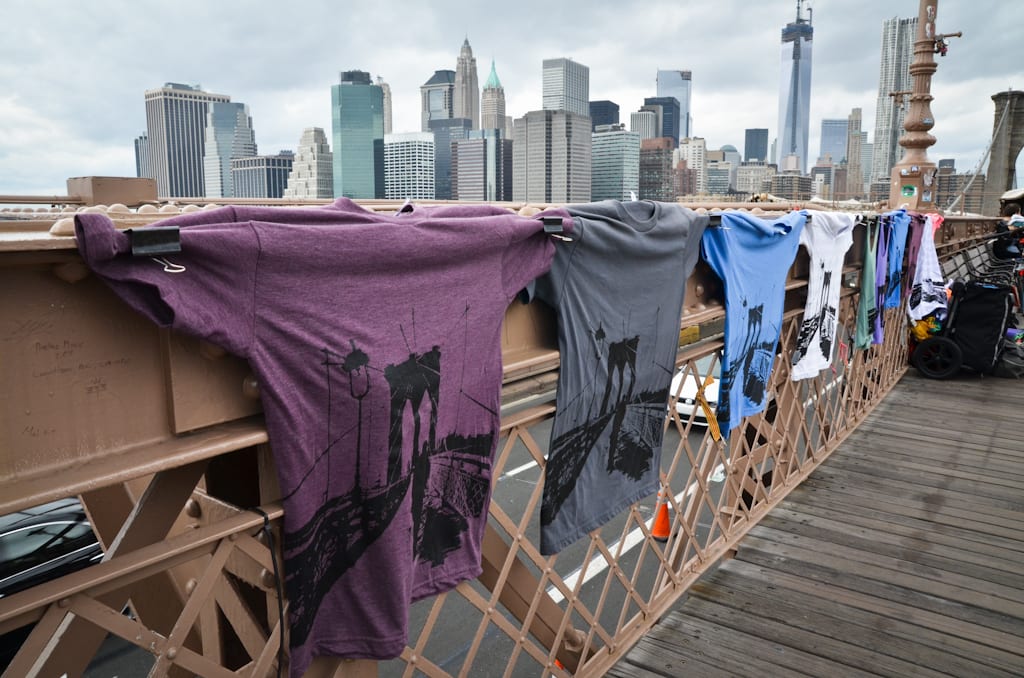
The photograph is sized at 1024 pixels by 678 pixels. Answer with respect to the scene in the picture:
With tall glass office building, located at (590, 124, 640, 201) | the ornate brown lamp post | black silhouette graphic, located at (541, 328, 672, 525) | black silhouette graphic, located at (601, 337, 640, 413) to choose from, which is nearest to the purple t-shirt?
black silhouette graphic, located at (541, 328, 672, 525)

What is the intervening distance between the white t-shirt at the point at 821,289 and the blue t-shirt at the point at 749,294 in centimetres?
58

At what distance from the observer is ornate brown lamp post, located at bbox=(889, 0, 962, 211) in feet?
42.4

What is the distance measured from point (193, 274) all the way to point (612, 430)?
2291 millimetres

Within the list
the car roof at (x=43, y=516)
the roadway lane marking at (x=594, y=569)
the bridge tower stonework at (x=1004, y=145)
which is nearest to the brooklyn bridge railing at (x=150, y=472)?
the roadway lane marking at (x=594, y=569)

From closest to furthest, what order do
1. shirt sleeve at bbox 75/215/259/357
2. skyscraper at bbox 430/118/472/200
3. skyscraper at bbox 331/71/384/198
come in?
1. shirt sleeve at bbox 75/215/259/357
2. skyscraper at bbox 331/71/384/198
3. skyscraper at bbox 430/118/472/200

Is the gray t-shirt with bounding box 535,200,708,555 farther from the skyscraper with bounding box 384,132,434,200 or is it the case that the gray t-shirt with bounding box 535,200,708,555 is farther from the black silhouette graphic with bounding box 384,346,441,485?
the skyscraper with bounding box 384,132,434,200

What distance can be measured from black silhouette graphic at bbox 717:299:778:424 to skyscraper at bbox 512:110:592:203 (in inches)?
1804

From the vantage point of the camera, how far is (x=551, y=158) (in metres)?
52.0

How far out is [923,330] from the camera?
11719 mm

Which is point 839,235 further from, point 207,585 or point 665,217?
point 207,585

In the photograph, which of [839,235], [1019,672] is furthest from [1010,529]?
[839,235]

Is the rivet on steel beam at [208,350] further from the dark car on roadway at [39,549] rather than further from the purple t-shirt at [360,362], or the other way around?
the dark car on roadway at [39,549]

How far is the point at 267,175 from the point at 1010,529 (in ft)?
71.3

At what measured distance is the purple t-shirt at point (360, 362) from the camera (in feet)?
Answer: 6.51
